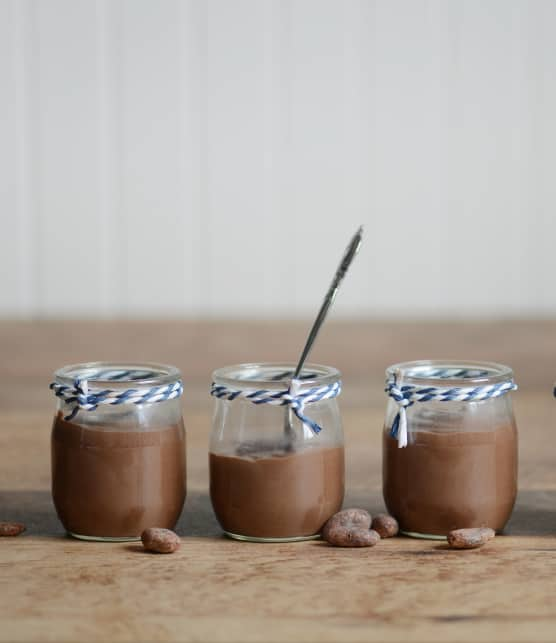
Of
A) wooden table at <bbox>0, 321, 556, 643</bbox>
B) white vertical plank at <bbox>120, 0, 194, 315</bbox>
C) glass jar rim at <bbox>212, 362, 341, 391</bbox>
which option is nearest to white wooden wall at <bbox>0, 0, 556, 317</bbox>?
white vertical plank at <bbox>120, 0, 194, 315</bbox>

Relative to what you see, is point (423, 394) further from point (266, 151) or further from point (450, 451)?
point (266, 151)

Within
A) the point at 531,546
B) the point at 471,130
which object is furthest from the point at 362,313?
the point at 531,546

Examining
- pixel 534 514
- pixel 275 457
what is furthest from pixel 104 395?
pixel 534 514

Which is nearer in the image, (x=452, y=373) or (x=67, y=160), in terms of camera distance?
(x=452, y=373)

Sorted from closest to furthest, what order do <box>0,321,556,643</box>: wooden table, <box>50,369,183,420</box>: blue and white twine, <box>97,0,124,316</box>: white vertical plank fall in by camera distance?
<box>0,321,556,643</box>: wooden table, <box>50,369,183,420</box>: blue and white twine, <box>97,0,124,316</box>: white vertical plank

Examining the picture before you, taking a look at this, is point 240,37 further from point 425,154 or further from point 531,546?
point 531,546

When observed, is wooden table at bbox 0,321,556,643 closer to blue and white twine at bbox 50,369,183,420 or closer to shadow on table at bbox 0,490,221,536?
shadow on table at bbox 0,490,221,536
